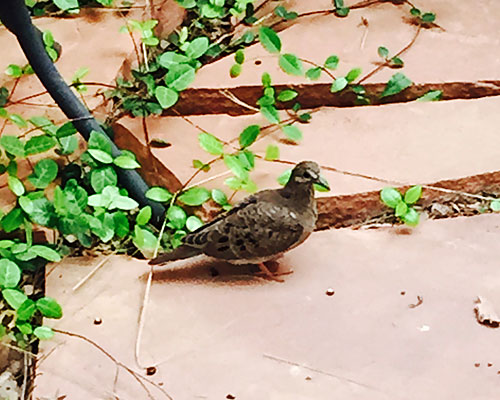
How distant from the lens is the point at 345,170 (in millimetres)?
1966

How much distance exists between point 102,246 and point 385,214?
2.21 feet

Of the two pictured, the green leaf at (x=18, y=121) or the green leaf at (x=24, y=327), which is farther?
the green leaf at (x=18, y=121)

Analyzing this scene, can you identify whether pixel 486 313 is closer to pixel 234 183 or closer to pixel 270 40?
pixel 234 183

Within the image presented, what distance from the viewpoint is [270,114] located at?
2080mm

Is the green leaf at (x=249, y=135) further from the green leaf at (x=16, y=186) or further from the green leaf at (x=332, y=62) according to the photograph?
the green leaf at (x=16, y=186)

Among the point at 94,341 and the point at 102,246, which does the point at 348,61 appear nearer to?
the point at 102,246

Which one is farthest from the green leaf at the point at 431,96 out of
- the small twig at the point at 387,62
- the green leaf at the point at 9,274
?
the green leaf at the point at 9,274

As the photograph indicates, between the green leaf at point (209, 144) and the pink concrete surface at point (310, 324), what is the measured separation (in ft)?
1.04

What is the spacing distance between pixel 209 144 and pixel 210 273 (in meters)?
0.35

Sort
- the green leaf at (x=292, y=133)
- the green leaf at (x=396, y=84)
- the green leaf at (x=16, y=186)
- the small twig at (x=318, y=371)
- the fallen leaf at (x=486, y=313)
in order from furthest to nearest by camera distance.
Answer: the green leaf at (x=396, y=84) < the green leaf at (x=292, y=133) < the green leaf at (x=16, y=186) < the fallen leaf at (x=486, y=313) < the small twig at (x=318, y=371)

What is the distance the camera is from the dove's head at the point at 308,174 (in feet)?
5.34

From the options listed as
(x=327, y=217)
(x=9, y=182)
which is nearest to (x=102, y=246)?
(x=9, y=182)

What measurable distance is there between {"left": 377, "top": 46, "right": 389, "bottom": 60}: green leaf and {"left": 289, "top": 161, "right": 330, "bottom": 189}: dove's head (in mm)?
739

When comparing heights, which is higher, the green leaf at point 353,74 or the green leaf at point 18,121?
the green leaf at point 18,121
